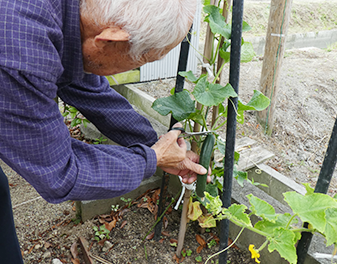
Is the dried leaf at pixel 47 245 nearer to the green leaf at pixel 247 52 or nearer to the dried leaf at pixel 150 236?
the dried leaf at pixel 150 236

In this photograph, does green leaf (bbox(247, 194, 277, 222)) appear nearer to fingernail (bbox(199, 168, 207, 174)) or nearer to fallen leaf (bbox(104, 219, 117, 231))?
fingernail (bbox(199, 168, 207, 174))

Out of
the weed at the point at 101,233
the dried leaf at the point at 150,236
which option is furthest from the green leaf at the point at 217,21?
the weed at the point at 101,233

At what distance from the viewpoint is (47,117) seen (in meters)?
0.94

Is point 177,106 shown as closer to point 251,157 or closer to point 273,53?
point 251,157

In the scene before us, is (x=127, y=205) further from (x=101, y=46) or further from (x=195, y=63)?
(x=195, y=63)

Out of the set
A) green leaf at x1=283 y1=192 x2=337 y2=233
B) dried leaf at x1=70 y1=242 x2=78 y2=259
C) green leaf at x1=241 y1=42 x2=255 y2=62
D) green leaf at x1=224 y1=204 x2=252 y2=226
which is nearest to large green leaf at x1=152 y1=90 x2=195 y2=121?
green leaf at x1=241 y1=42 x2=255 y2=62

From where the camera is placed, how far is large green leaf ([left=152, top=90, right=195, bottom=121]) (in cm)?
140

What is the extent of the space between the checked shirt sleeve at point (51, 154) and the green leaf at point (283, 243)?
1.76 ft

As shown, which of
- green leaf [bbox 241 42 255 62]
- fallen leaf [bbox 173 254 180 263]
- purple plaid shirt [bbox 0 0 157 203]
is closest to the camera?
purple plaid shirt [bbox 0 0 157 203]

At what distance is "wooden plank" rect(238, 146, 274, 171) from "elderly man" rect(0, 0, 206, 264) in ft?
3.74

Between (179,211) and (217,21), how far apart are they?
1382mm

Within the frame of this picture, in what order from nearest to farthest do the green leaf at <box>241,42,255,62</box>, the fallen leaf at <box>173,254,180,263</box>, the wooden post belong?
the green leaf at <box>241,42,255,62</box> < the fallen leaf at <box>173,254,180,263</box> < the wooden post

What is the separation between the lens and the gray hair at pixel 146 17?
0.93 meters

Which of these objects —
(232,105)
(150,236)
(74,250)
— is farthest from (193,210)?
(74,250)
